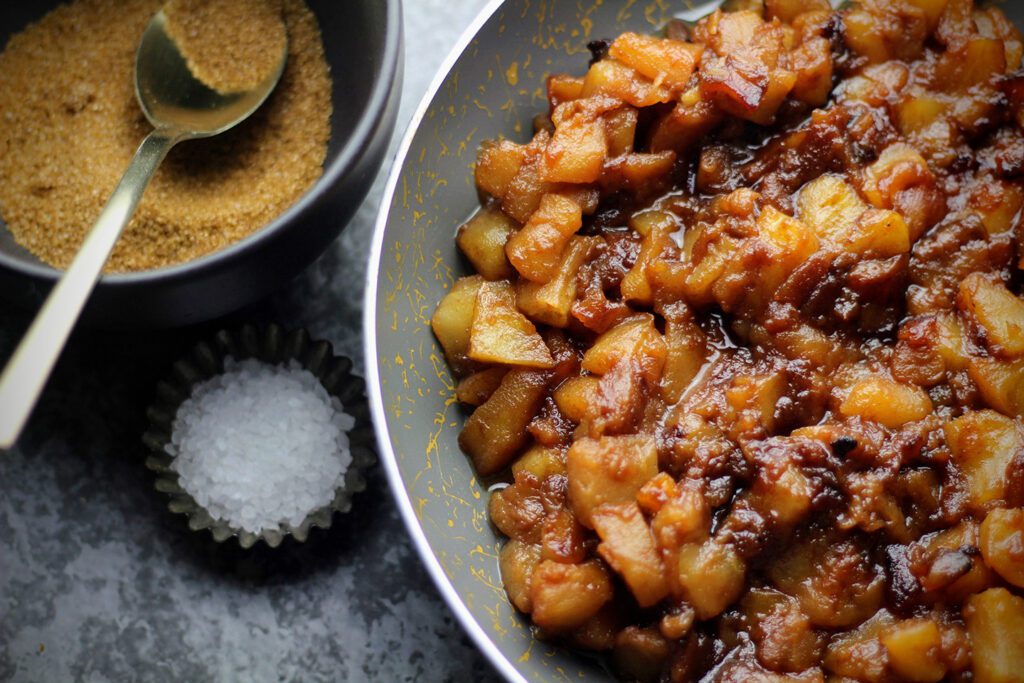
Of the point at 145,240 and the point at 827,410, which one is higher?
the point at 145,240

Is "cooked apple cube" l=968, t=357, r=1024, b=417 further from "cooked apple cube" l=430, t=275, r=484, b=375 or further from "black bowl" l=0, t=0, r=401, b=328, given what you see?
"black bowl" l=0, t=0, r=401, b=328

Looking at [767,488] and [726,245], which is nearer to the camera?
[767,488]

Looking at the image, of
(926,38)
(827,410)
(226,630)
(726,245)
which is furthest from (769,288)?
(226,630)

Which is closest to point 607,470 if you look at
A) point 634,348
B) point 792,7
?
point 634,348

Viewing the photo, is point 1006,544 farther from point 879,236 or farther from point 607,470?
point 607,470

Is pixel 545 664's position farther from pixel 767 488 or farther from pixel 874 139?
pixel 874 139

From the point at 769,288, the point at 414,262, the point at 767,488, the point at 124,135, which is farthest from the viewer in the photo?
the point at 124,135

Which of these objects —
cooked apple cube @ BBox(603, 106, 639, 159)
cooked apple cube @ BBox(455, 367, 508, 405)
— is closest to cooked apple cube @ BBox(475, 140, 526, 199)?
cooked apple cube @ BBox(603, 106, 639, 159)
